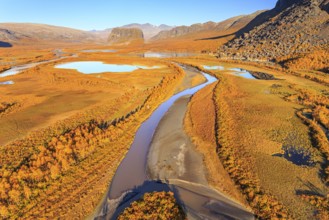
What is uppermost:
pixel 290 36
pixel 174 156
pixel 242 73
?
pixel 290 36

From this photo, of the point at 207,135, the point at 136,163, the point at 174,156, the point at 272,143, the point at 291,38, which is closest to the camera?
the point at 136,163

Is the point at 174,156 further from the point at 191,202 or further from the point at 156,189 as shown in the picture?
the point at 191,202

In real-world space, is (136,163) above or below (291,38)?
below

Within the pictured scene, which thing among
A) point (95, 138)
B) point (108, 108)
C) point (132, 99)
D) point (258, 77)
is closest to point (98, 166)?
point (95, 138)

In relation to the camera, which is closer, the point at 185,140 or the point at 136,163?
the point at 136,163

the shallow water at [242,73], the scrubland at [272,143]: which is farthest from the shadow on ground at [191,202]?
the shallow water at [242,73]

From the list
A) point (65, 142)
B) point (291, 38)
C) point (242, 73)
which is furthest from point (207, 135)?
point (291, 38)

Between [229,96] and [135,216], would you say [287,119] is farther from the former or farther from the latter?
[135,216]

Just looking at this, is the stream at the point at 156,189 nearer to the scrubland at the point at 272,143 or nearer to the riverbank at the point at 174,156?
the riverbank at the point at 174,156
